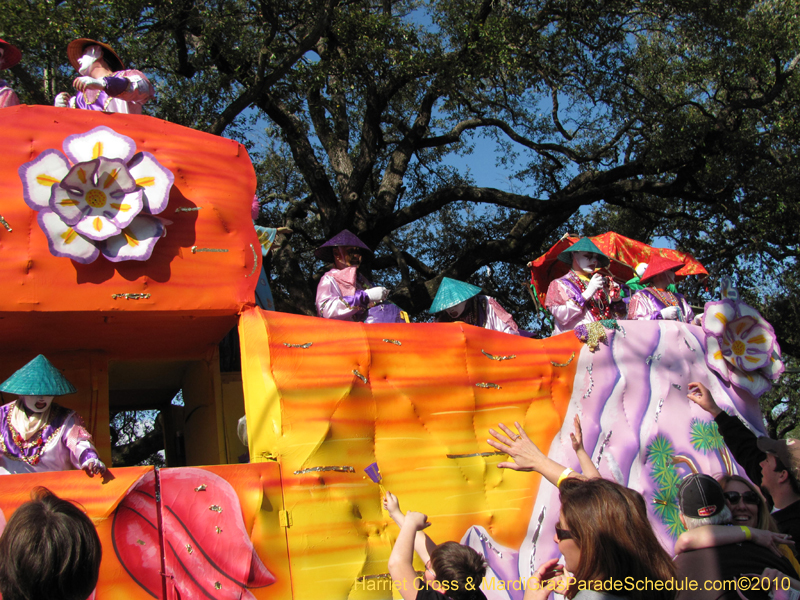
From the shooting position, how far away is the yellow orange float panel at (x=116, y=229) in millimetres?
3873

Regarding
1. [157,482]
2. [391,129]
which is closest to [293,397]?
[157,482]

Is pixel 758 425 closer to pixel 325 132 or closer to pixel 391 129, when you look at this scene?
pixel 325 132

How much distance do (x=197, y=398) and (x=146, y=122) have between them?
2164 millimetres

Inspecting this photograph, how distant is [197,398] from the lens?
17.8ft

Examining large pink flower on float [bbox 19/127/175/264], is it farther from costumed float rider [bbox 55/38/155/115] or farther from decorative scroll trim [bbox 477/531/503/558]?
decorative scroll trim [bbox 477/531/503/558]

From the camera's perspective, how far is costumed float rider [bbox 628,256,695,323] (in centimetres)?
567

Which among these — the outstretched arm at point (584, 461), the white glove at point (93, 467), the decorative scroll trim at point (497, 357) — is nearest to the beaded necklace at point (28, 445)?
the white glove at point (93, 467)

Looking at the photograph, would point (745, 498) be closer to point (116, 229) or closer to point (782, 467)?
point (782, 467)

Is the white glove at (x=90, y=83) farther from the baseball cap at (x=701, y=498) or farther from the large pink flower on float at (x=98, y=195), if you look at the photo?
the baseball cap at (x=701, y=498)

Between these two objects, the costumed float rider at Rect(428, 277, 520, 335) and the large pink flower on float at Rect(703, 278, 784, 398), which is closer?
the large pink flower on float at Rect(703, 278, 784, 398)

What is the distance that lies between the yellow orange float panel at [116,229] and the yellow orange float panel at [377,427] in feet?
1.45

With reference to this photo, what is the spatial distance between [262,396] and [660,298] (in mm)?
3526

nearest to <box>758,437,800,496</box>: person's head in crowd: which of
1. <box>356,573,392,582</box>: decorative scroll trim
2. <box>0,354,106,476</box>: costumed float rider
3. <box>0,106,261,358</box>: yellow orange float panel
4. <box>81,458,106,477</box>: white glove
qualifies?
<box>356,573,392,582</box>: decorative scroll trim

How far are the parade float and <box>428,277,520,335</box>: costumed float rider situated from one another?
77cm
